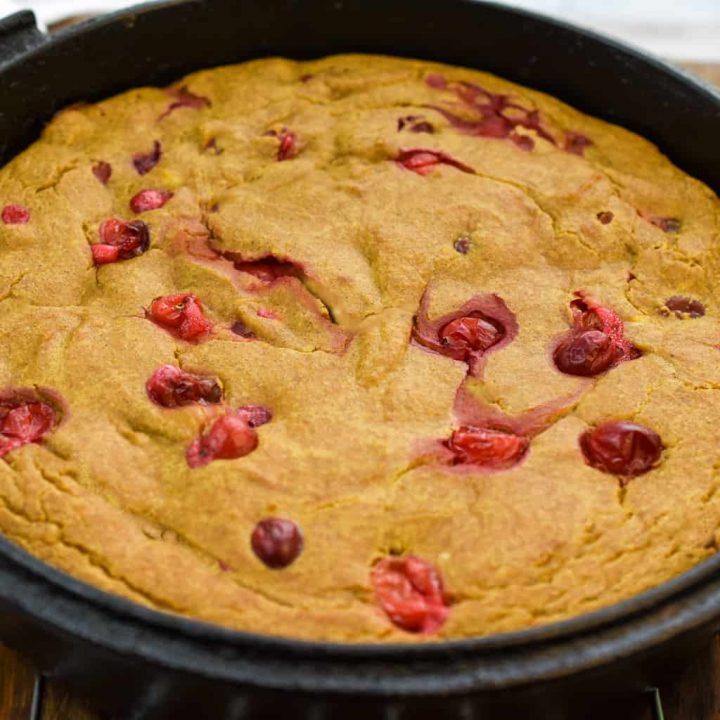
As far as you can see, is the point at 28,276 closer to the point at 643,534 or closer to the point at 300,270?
the point at 300,270

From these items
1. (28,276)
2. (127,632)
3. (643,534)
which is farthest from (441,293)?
(127,632)

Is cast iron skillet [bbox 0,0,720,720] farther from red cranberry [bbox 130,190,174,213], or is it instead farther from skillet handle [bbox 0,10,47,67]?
skillet handle [bbox 0,10,47,67]

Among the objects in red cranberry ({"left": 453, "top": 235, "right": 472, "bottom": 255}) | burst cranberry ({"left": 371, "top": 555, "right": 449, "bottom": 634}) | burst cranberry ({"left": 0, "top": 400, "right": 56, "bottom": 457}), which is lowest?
burst cranberry ({"left": 371, "top": 555, "right": 449, "bottom": 634})

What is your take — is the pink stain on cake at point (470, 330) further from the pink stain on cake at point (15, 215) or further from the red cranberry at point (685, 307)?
the pink stain on cake at point (15, 215)

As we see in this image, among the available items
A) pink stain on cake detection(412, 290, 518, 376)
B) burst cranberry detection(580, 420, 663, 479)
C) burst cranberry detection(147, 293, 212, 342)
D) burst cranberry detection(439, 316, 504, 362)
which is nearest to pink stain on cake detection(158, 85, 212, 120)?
burst cranberry detection(147, 293, 212, 342)

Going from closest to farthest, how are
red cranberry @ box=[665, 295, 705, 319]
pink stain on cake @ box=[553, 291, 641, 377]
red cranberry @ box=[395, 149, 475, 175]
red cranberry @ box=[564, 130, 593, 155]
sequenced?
pink stain on cake @ box=[553, 291, 641, 377], red cranberry @ box=[665, 295, 705, 319], red cranberry @ box=[395, 149, 475, 175], red cranberry @ box=[564, 130, 593, 155]

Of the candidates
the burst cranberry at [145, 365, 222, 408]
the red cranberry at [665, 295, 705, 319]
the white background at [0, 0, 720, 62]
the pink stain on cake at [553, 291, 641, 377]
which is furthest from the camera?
the white background at [0, 0, 720, 62]

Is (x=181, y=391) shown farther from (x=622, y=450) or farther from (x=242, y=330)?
(x=622, y=450)

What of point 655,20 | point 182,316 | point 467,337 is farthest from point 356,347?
point 655,20
